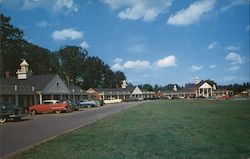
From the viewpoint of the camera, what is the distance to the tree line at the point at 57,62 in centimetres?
7906

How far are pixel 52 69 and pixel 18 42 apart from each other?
23.3 meters

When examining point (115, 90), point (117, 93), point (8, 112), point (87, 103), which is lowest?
point (87, 103)

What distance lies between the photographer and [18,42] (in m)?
83.1

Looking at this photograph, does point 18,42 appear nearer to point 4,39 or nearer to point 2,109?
point 4,39

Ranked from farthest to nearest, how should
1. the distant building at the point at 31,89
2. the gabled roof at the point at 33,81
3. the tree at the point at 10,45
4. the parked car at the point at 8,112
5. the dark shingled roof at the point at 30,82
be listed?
the tree at the point at 10,45, the gabled roof at the point at 33,81, the dark shingled roof at the point at 30,82, the distant building at the point at 31,89, the parked car at the point at 8,112

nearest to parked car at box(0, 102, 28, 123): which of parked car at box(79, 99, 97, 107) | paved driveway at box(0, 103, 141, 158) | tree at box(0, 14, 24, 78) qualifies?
paved driveway at box(0, 103, 141, 158)

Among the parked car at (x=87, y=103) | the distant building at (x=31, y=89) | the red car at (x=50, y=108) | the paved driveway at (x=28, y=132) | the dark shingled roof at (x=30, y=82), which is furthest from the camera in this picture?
the parked car at (x=87, y=103)

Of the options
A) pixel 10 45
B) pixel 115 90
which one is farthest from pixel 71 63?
pixel 10 45

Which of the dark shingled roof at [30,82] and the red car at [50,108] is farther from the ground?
the dark shingled roof at [30,82]

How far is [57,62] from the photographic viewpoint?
112 meters

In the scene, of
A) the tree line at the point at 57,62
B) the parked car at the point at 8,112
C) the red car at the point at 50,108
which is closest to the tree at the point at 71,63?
the tree line at the point at 57,62

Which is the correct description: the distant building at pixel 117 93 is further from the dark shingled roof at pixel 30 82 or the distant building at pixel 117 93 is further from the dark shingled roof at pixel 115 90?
the dark shingled roof at pixel 30 82

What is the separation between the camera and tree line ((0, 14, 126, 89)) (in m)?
79.1

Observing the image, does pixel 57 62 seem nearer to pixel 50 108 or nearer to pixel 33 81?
pixel 33 81
